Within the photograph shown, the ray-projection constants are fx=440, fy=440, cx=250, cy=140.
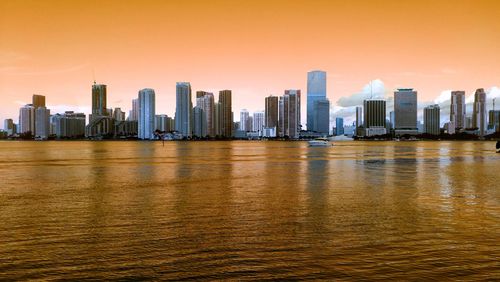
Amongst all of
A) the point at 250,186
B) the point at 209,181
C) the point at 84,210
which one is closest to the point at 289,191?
the point at 250,186

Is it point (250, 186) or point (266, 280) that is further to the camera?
point (250, 186)

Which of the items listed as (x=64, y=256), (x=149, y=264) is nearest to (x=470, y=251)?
(x=149, y=264)

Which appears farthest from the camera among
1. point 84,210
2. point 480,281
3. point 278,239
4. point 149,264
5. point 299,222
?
point 84,210

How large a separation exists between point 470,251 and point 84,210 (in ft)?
76.3

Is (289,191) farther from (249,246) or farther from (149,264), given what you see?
(149,264)

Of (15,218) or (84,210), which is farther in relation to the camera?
(84,210)

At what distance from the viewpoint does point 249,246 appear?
1956 centimetres

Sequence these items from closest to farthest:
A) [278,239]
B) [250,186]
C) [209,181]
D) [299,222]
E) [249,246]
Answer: [249,246] → [278,239] → [299,222] → [250,186] → [209,181]

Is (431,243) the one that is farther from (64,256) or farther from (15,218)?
(15,218)

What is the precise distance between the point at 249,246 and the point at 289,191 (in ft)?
70.8

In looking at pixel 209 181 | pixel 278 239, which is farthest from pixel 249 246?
pixel 209 181

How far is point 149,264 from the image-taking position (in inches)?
657

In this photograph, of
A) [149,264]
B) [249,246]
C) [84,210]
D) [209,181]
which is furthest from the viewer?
[209,181]

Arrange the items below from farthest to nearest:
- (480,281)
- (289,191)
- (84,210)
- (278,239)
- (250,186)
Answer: (250,186) → (289,191) → (84,210) → (278,239) → (480,281)
